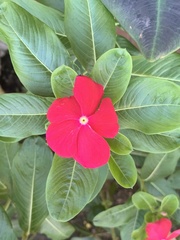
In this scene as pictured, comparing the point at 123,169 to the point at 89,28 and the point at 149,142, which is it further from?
the point at 89,28

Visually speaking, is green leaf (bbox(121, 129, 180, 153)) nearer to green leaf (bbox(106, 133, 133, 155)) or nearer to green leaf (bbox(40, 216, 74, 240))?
green leaf (bbox(106, 133, 133, 155))

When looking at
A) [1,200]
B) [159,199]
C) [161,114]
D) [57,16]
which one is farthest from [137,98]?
[1,200]

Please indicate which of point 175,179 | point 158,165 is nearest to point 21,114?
point 158,165

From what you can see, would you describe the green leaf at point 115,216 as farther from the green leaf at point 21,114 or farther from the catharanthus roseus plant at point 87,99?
the green leaf at point 21,114

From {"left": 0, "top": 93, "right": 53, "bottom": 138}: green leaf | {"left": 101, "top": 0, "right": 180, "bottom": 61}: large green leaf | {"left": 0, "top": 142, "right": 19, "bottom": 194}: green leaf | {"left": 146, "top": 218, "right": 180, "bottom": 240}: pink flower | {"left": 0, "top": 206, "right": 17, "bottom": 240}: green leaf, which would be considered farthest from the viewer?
{"left": 0, "top": 142, "right": 19, "bottom": 194}: green leaf

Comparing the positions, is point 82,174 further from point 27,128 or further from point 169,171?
point 169,171

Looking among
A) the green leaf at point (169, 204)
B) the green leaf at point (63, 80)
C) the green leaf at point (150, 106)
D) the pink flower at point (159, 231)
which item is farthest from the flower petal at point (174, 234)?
the green leaf at point (63, 80)

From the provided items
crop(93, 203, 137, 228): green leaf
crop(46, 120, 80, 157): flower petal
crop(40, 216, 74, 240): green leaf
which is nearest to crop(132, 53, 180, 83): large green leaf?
crop(46, 120, 80, 157): flower petal
